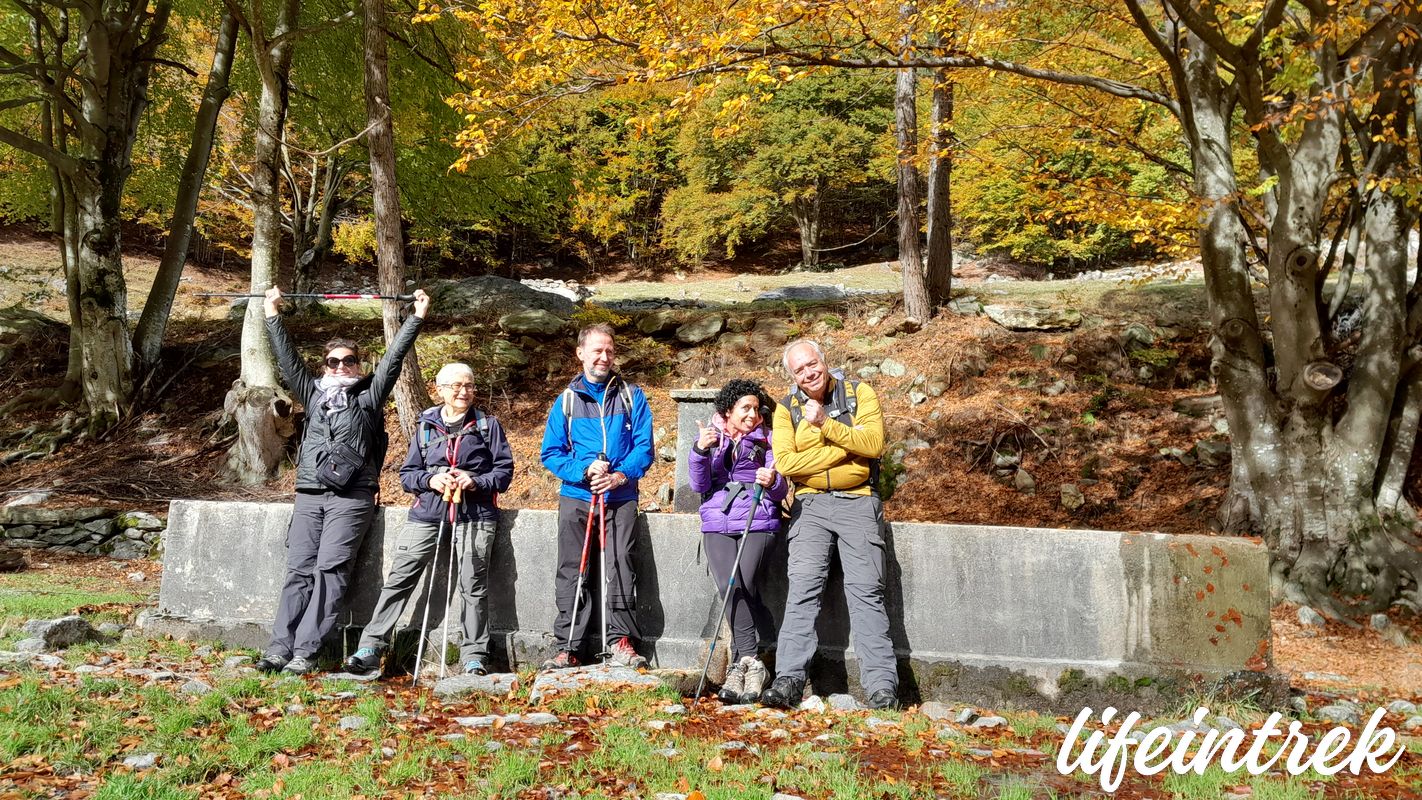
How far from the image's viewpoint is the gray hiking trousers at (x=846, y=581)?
4.65 m

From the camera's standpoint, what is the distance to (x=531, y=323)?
14.1 meters

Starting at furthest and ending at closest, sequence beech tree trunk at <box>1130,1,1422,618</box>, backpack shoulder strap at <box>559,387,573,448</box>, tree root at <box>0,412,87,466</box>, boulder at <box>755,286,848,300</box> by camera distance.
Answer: boulder at <box>755,286,848,300</box>, tree root at <box>0,412,87,466</box>, beech tree trunk at <box>1130,1,1422,618</box>, backpack shoulder strap at <box>559,387,573,448</box>

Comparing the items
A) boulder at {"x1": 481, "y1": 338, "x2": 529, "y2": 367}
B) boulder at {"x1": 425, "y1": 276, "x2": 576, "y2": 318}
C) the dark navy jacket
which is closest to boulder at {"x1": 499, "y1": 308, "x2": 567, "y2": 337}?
boulder at {"x1": 481, "y1": 338, "x2": 529, "y2": 367}

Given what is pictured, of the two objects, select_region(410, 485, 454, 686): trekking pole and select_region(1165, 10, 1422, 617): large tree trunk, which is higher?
select_region(1165, 10, 1422, 617): large tree trunk

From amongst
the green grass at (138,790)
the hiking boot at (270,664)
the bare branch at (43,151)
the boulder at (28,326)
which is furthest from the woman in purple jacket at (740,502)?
the boulder at (28,326)

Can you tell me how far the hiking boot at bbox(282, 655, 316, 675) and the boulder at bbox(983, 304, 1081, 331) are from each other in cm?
1017

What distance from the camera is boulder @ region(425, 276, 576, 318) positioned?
15.5m

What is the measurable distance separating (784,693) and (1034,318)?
30.8 feet

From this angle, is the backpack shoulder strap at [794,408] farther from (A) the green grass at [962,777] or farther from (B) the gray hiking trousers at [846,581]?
(A) the green grass at [962,777]

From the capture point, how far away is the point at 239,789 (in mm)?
3240

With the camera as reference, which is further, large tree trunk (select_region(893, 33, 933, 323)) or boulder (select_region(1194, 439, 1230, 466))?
large tree trunk (select_region(893, 33, 933, 323))

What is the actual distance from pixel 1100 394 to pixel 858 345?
323 cm

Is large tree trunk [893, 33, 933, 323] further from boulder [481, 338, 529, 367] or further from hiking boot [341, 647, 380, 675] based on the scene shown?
hiking boot [341, 647, 380, 675]

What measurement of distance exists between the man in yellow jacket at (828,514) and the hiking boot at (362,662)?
215cm
